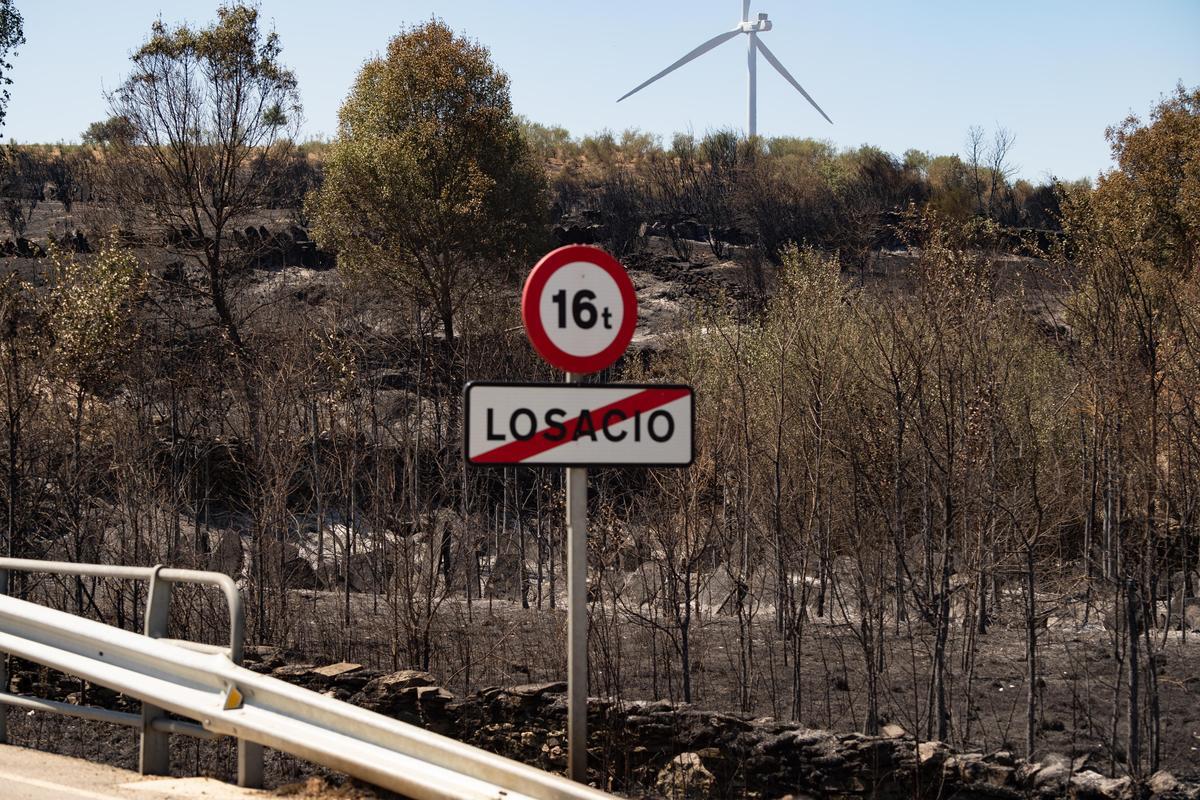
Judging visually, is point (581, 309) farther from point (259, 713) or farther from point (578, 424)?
point (259, 713)

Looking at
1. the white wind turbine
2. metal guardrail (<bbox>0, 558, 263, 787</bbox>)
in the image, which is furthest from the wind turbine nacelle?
metal guardrail (<bbox>0, 558, 263, 787</bbox>)

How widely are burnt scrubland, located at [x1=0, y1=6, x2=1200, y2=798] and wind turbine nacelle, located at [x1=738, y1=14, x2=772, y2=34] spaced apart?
263 inches

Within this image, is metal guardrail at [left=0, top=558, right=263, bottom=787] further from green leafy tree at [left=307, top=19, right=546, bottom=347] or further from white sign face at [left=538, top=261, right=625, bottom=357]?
green leafy tree at [left=307, top=19, right=546, bottom=347]

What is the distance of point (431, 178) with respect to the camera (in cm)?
3934

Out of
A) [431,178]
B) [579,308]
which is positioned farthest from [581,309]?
[431,178]

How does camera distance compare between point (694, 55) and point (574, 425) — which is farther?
point (694, 55)

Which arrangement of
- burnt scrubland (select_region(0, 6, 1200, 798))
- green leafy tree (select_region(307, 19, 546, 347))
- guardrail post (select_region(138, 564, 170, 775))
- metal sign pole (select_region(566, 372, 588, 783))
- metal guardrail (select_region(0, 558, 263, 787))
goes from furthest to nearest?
1. green leafy tree (select_region(307, 19, 546, 347))
2. burnt scrubland (select_region(0, 6, 1200, 798))
3. guardrail post (select_region(138, 564, 170, 775))
4. metal guardrail (select_region(0, 558, 263, 787))
5. metal sign pole (select_region(566, 372, 588, 783))

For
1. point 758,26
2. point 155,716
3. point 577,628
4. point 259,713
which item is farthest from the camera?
point 758,26

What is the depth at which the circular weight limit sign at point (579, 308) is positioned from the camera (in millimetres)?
5398

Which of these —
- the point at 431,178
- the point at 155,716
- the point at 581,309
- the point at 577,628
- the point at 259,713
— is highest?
the point at 431,178

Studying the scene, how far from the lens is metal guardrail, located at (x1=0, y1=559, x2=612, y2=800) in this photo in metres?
4.66

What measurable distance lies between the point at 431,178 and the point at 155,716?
34.8 m

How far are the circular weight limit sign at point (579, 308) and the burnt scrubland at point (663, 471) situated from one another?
3.77 meters

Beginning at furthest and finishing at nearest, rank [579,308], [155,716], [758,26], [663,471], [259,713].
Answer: [758,26] < [663,471] < [155,716] < [579,308] < [259,713]
